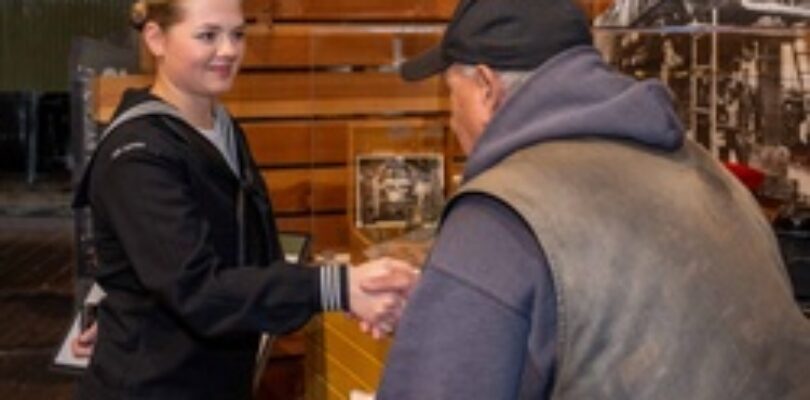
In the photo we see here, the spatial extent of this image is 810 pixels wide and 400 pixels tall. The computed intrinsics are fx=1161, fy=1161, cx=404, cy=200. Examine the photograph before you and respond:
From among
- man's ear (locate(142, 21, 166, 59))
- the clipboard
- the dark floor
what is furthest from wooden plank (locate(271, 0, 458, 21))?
man's ear (locate(142, 21, 166, 59))

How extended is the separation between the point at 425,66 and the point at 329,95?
2689mm

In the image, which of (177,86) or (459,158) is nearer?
(177,86)

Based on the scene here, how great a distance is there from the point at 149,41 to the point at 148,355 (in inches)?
26.0

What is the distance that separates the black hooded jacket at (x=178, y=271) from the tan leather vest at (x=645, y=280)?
842 mm

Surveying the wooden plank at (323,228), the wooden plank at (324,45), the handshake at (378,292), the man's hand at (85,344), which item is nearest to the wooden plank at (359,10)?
the wooden plank at (324,45)

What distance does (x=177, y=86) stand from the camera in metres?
2.42

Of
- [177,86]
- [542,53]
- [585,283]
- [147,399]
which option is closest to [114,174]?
[177,86]

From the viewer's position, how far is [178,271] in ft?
7.13

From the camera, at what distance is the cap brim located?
1.89 meters

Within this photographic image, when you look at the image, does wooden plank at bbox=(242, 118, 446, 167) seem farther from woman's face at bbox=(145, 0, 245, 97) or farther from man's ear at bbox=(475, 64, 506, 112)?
man's ear at bbox=(475, 64, 506, 112)

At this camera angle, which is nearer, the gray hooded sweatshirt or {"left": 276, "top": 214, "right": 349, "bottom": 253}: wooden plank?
the gray hooded sweatshirt

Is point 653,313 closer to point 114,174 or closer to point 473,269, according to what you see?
point 473,269

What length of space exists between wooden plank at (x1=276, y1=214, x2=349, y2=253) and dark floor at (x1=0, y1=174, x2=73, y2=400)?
1.08 metres

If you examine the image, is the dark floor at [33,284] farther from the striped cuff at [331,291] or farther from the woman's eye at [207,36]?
the striped cuff at [331,291]
